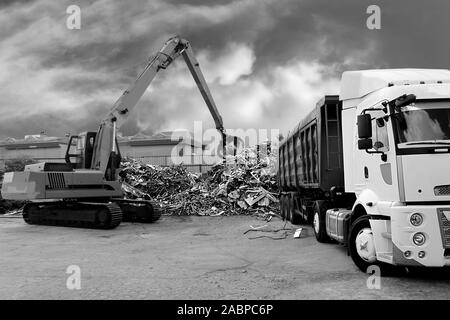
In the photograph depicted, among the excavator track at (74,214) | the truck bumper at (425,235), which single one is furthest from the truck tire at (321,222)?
the excavator track at (74,214)

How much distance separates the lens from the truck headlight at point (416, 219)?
6.04 meters

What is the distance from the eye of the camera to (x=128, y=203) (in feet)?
55.1

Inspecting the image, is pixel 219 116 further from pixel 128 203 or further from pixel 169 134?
pixel 169 134

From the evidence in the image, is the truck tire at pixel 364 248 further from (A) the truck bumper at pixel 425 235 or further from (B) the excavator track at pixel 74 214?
(B) the excavator track at pixel 74 214

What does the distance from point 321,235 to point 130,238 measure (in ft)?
17.3

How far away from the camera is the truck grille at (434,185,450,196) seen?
241 inches

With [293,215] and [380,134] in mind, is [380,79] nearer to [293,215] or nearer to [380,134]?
[380,134]

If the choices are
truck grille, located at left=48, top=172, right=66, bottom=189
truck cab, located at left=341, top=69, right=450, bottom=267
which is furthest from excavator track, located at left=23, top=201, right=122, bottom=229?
truck cab, located at left=341, top=69, right=450, bottom=267

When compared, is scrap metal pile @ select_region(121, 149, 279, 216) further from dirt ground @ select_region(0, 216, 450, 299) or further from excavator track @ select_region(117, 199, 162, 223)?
dirt ground @ select_region(0, 216, 450, 299)

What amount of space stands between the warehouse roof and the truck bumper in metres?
2.23

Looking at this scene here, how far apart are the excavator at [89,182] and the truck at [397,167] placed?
28.6 ft

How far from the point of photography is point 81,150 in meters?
16.3

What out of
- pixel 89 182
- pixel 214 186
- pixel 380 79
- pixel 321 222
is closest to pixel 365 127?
pixel 380 79
